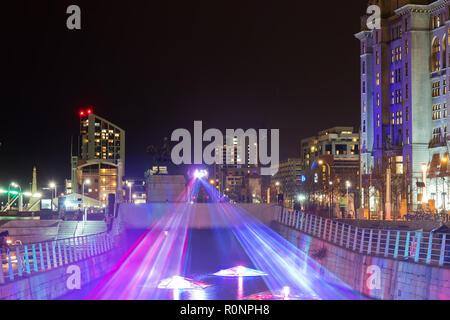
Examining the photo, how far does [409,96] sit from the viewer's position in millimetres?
113250

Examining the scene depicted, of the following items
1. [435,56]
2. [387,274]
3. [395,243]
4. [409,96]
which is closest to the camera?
[387,274]

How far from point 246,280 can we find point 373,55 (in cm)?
10625

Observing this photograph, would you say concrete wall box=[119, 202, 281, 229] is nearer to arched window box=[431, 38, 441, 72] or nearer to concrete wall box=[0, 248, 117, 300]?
concrete wall box=[0, 248, 117, 300]

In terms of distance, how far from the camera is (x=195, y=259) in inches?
1284

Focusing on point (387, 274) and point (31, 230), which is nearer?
point (387, 274)

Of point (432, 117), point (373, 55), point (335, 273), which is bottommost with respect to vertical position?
point (335, 273)

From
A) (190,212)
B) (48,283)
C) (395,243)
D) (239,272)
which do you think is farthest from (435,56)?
(48,283)

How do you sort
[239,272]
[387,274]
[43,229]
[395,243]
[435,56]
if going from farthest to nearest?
[435,56] → [43,229] → [239,272] → [395,243] → [387,274]

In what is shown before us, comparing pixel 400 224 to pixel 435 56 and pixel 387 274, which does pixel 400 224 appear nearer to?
pixel 387 274

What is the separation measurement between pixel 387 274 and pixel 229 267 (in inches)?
364

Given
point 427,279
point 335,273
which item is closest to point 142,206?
point 335,273

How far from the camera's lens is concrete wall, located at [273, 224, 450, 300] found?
18.9 m

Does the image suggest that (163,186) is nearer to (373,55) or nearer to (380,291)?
(380,291)

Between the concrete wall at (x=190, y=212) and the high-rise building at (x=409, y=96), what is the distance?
150 feet
